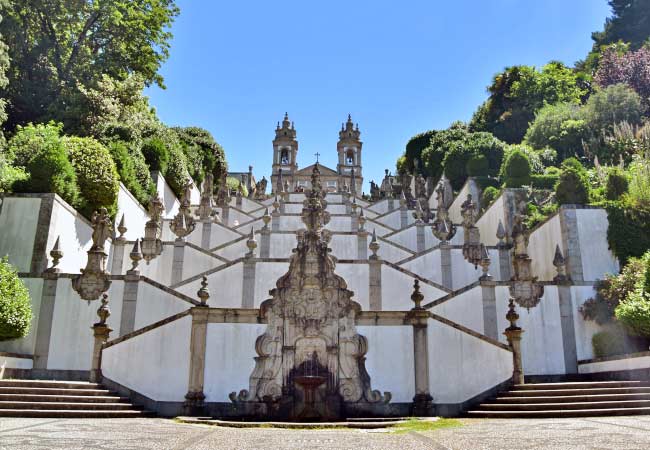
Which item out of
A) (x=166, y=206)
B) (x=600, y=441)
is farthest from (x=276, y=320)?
(x=166, y=206)

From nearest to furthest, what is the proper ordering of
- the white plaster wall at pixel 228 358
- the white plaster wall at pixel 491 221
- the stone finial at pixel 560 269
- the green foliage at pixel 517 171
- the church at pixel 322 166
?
the white plaster wall at pixel 228 358 < the stone finial at pixel 560 269 < the white plaster wall at pixel 491 221 < the green foliage at pixel 517 171 < the church at pixel 322 166

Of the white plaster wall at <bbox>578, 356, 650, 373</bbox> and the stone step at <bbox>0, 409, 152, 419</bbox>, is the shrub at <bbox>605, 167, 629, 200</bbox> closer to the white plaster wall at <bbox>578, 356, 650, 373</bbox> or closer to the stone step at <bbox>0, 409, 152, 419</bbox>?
the white plaster wall at <bbox>578, 356, 650, 373</bbox>

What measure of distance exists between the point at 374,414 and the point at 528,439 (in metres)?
5.38

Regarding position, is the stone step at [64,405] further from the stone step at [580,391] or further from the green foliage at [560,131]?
the green foliage at [560,131]

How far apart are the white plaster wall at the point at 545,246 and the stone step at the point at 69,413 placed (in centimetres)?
1302

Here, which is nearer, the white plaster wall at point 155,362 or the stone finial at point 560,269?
the white plaster wall at point 155,362

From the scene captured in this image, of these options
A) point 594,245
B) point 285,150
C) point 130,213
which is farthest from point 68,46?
point 285,150

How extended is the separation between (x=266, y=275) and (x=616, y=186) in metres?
11.1

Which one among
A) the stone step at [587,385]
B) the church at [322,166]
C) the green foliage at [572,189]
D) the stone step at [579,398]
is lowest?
the stone step at [579,398]

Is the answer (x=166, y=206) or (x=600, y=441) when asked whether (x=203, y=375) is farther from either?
(x=166, y=206)

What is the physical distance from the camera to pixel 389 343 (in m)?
12.8

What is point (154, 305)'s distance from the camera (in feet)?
53.2

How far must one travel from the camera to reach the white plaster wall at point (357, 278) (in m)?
17.9

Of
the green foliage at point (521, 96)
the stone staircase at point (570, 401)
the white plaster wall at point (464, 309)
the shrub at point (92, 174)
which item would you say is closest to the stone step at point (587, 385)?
the stone staircase at point (570, 401)
